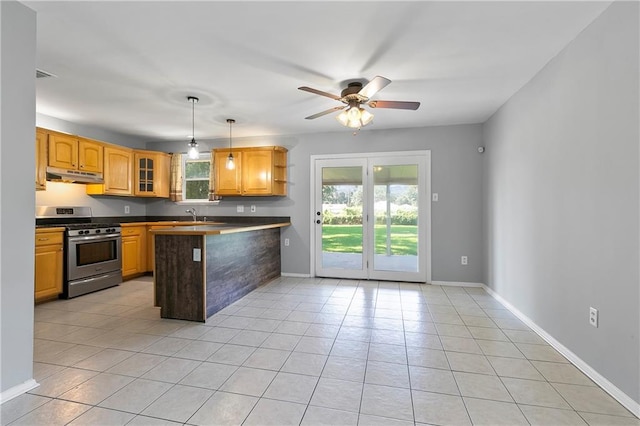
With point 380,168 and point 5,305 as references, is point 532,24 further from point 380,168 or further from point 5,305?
point 5,305

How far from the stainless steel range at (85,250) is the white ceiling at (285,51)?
1438mm

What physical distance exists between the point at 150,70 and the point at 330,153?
9.18 ft

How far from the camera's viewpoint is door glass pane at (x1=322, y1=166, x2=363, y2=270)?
15.9 feet

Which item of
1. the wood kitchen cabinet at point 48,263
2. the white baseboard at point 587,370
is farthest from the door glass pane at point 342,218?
the wood kitchen cabinet at point 48,263

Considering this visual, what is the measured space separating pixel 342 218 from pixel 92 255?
3.59 meters

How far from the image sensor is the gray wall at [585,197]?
172 centimetres

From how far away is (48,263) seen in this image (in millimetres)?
3639

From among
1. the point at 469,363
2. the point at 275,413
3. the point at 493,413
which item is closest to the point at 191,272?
the point at 275,413

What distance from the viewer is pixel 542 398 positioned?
180cm

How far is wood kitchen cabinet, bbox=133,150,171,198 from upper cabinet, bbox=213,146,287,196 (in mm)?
1052

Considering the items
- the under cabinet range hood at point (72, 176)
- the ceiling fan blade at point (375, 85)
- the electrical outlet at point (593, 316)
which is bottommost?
the electrical outlet at point (593, 316)

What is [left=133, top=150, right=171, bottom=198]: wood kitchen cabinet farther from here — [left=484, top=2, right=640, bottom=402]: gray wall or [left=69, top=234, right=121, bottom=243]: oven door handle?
[left=484, top=2, right=640, bottom=402]: gray wall

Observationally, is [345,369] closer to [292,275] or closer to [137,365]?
[137,365]

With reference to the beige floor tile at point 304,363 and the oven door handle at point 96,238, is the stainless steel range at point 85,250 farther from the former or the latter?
the beige floor tile at point 304,363
